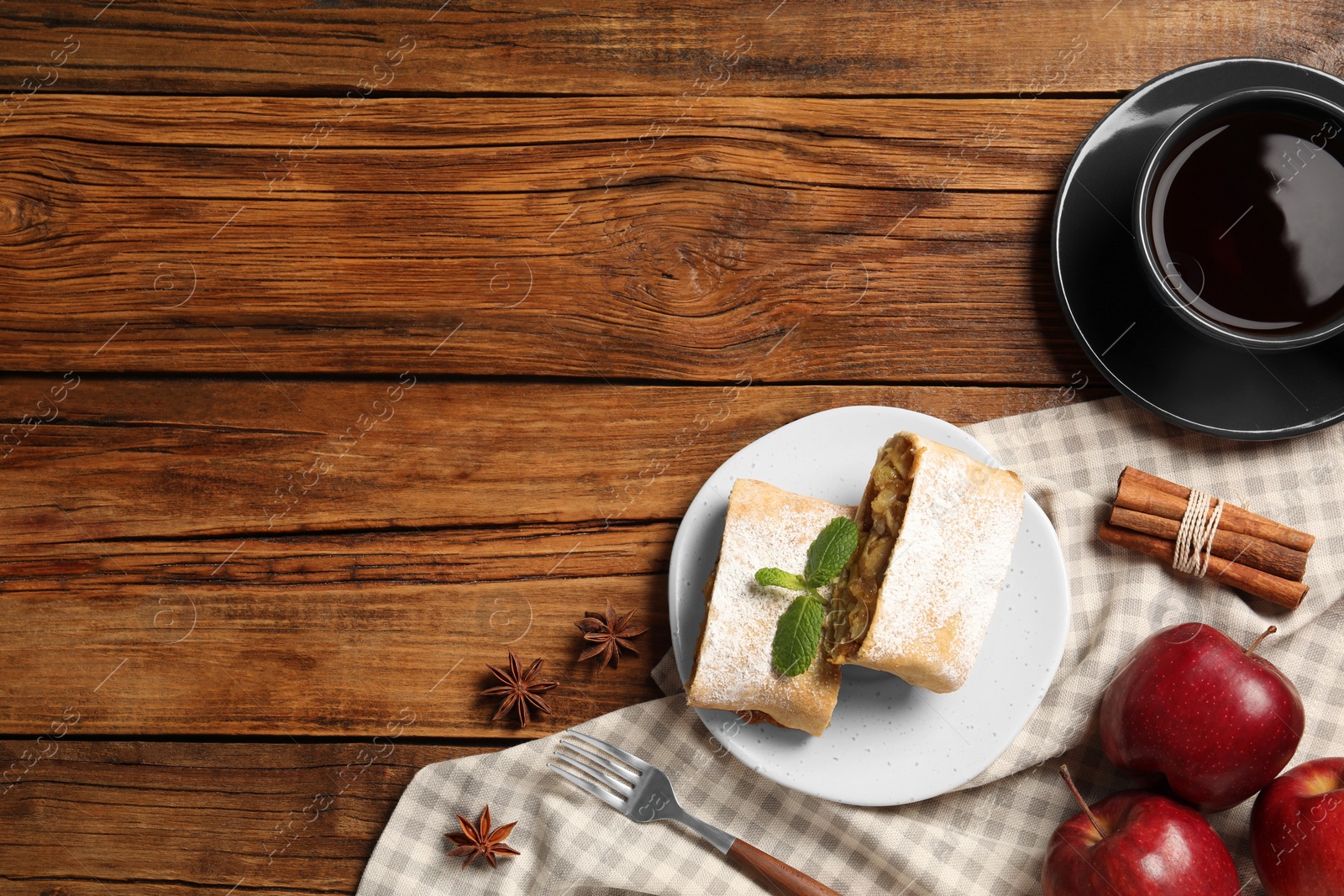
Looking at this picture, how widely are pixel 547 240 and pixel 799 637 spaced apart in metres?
1.13

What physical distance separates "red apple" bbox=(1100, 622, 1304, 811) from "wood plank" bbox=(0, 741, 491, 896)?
152 cm

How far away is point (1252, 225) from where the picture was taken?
6.19ft

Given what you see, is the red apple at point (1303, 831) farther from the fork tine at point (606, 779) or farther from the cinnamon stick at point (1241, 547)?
the fork tine at point (606, 779)

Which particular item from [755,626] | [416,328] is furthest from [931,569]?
[416,328]

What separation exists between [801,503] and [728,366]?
434 millimetres

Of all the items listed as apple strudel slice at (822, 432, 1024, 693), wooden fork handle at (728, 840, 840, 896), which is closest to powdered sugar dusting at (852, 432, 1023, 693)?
apple strudel slice at (822, 432, 1024, 693)

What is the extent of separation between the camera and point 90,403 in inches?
88.1

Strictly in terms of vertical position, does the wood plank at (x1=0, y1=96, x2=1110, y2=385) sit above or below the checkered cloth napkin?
above

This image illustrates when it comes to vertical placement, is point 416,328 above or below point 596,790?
above

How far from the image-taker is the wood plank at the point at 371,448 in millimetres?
2168

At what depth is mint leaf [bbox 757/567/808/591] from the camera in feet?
6.06

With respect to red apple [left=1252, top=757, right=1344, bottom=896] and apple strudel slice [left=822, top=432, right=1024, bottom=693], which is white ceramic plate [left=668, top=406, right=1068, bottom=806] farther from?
red apple [left=1252, top=757, right=1344, bottom=896]

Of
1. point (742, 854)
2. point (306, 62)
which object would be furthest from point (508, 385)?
point (742, 854)

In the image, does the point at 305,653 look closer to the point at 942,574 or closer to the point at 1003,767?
the point at 942,574
